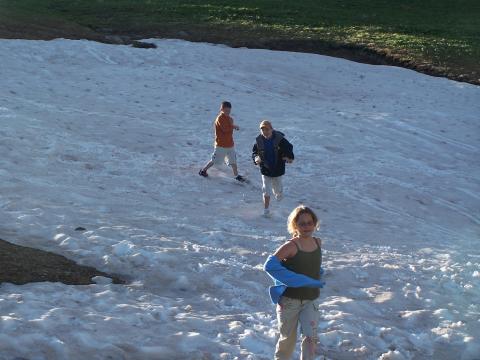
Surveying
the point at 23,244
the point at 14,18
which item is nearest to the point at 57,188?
the point at 23,244

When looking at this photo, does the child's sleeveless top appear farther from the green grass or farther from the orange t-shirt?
the green grass

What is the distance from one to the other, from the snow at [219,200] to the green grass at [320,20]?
3.93 m

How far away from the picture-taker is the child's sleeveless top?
7.54 m

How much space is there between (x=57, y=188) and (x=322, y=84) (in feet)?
52.1

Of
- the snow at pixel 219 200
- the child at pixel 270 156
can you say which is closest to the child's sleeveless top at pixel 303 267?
the snow at pixel 219 200

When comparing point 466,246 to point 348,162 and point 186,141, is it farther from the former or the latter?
point 186,141

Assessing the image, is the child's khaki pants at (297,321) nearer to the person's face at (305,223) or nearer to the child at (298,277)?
the child at (298,277)

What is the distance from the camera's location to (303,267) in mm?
7543

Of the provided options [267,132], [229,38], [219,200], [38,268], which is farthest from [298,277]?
[229,38]

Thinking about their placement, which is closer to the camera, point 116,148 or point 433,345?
point 433,345

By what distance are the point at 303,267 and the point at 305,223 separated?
0.44 metres

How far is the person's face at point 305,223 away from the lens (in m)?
7.50

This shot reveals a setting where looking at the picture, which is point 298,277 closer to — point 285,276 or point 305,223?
point 285,276

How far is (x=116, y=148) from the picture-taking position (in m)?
18.3
